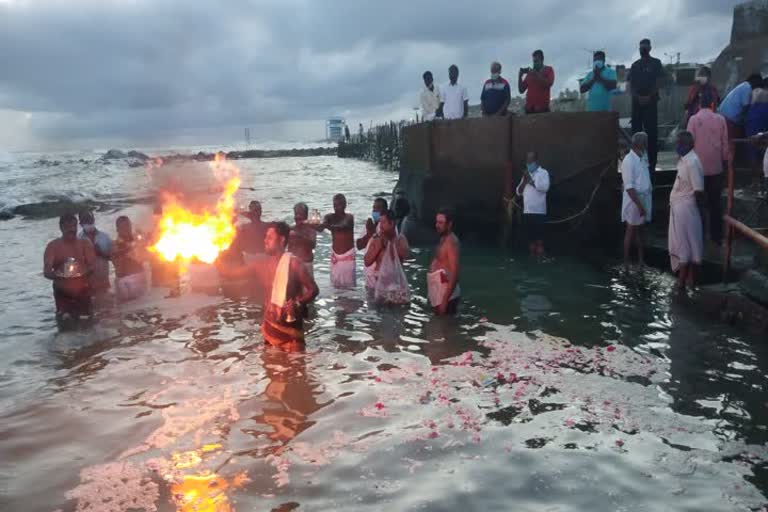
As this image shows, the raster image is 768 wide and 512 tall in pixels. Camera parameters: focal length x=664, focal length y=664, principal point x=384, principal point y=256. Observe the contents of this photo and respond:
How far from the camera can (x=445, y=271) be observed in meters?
8.64

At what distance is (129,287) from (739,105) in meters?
10.7

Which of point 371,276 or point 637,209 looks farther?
point 637,209

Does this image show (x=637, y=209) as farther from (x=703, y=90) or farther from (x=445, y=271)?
(x=445, y=271)

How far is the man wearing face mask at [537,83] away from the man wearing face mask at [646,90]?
5.18 feet

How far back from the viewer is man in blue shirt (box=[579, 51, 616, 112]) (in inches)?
506

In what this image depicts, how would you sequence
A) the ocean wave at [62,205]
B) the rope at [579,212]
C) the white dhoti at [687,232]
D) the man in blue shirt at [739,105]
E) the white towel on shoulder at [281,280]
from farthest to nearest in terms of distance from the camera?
the ocean wave at [62,205], the rope at [579,212], the man in blue shirt at [739,105], the white dhoti at [687,232], the white towel on shoulder at [281,280]

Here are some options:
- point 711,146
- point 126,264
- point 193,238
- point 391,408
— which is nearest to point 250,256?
point 193,238

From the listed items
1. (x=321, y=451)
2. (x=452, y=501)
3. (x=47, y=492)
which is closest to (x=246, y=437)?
(x=321, y=451)

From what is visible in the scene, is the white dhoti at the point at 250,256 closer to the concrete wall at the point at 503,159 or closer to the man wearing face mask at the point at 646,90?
the concrete wall at the point at 503,159

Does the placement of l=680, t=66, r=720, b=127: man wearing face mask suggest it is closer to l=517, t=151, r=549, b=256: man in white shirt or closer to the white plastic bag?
l=517, t=151, r=549, b=256: man in white shirt

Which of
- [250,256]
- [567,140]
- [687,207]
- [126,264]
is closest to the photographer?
[687,207]

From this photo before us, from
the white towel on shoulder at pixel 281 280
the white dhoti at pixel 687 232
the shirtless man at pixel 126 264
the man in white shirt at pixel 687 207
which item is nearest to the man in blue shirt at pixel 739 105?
the man in white shirt at pixel 687 207

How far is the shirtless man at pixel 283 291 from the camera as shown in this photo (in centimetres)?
672

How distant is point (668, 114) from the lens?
92.5ft
